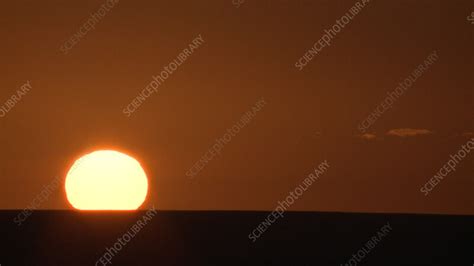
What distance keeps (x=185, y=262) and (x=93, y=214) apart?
3.57ft

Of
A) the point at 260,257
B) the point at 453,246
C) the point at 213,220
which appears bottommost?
the point at 453,246

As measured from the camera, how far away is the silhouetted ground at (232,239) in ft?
21.5

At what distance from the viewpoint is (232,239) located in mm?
6984

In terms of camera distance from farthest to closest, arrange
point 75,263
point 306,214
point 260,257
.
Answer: point 306,214, point 260,257, point 75,263

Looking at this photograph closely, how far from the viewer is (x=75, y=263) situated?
255 inches

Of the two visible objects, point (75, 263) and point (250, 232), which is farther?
point (250, 232)

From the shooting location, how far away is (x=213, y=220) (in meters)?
7.09

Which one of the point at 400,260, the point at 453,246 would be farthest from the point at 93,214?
the point at 453,246

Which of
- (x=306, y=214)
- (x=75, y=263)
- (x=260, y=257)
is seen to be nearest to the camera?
(x=75, y=263)

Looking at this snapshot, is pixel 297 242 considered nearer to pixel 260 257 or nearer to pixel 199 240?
pixel 260 257

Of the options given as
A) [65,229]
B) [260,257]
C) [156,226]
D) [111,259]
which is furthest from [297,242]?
[65,229]

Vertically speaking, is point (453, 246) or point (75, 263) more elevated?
point (75, 263)

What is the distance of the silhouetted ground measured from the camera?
21.5 ft

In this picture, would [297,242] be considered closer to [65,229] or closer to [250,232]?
[250,232]
